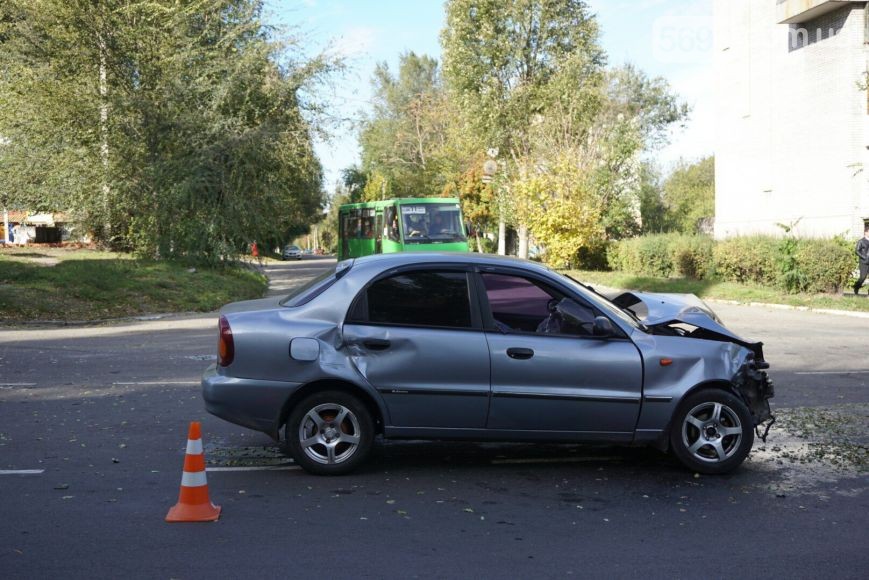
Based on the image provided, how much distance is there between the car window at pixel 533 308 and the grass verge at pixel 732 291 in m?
13.8

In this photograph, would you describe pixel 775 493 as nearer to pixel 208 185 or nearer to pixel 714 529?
pixel 714 529

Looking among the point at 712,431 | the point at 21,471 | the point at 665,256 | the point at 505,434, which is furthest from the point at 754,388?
the point at 665,256

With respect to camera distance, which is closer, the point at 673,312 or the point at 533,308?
the point at 533,308

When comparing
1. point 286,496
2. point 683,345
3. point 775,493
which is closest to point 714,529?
point 775,493

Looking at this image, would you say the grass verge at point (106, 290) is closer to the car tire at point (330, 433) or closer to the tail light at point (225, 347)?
the tail light at point (225, 347)

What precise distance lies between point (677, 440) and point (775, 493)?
77 centimetres

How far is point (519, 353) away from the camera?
6547mm

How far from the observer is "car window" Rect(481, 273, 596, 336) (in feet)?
22.0

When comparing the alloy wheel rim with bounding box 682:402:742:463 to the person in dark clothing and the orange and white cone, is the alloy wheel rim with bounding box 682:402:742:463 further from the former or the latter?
the person in dark clothing

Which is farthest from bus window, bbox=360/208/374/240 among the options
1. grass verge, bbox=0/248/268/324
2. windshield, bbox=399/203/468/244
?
grass verge, bbox=0/248/268/324

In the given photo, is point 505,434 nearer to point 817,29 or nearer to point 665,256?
point 665,256

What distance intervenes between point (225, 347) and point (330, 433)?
99cm

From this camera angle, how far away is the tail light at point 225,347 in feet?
21.5

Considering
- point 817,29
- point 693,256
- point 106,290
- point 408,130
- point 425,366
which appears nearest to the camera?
point 425,366
